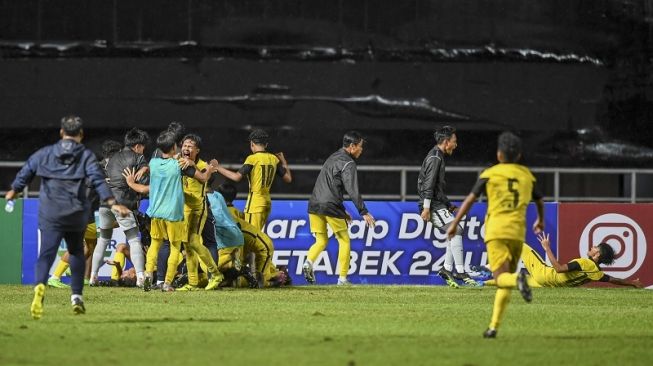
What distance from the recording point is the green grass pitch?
1088 centimetres

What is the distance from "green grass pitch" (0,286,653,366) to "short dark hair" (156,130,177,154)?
5.59ft

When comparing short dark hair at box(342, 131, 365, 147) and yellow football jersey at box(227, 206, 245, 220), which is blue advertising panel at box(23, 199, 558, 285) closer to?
yellow football jersey at box(227, 206, 245, 220)

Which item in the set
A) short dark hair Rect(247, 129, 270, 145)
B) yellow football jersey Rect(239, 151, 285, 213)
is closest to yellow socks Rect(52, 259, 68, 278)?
yellow football jersey Rect(239, 151, 285, 213)

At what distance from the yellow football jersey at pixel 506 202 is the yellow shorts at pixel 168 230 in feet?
18.4

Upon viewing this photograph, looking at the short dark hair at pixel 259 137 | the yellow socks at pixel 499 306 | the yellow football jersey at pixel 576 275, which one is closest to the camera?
the yellow socks at pixel 499 306

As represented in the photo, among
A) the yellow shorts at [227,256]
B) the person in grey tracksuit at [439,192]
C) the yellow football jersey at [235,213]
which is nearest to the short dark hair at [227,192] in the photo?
the yellow football jersey at [235,213]

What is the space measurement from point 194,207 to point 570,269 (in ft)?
16.7

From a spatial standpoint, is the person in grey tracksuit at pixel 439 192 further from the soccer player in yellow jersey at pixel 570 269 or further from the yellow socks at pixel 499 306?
the yellow socks at pixel 499 306

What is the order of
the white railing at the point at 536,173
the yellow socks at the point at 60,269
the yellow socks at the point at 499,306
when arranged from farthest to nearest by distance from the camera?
the white railing at the point at 536,173, the yellow socks at the point at 60,269, the yellow socks at the point at 499,306

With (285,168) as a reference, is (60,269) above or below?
below

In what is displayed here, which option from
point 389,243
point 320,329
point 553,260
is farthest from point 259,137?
point 320,329

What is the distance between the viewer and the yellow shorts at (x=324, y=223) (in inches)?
778

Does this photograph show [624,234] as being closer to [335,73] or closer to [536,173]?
[536,173]

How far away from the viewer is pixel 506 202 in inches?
498
